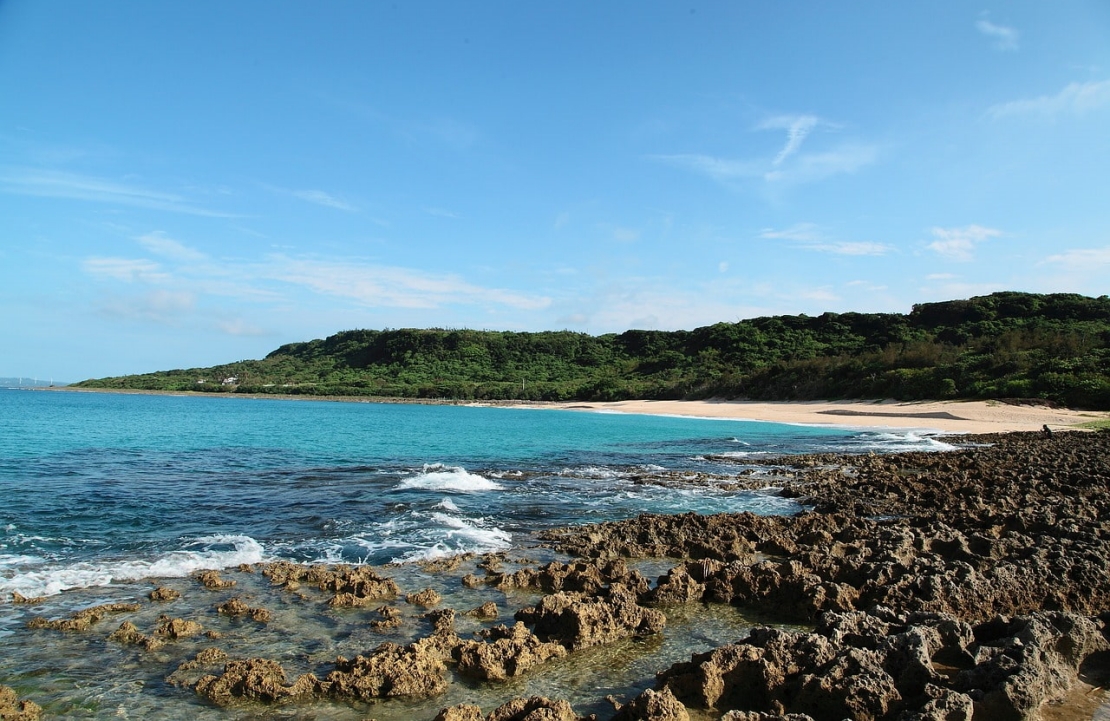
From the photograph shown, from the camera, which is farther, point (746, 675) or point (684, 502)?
point (684, 502)

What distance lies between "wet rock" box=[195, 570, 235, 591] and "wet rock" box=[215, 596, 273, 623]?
1.09 m

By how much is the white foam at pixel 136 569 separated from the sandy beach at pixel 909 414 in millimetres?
42636

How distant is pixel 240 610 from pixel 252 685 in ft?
8.18

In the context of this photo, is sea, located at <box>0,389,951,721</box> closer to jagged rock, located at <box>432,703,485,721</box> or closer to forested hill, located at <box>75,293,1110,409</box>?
jagged rock, located at <box>432,703,485,721</box>

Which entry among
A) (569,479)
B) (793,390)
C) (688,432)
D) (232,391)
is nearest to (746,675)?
(569,479)

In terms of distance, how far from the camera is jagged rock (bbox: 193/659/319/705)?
593 centimetres

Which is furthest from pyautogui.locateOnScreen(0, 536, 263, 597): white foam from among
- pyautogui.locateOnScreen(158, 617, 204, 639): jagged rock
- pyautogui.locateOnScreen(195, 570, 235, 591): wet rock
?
pyautogui.locateOnScreen(158, 617, 204, 639): jagged rock

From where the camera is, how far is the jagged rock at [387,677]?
596cm

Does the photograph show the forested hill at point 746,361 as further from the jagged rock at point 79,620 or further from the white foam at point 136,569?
the jagged rock at point 79,620

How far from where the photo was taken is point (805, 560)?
9.62 m

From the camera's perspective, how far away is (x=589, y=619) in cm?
723

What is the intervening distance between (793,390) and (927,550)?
218ft

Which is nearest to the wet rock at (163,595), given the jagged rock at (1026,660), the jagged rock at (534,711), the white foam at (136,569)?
the white foam at (136,569)

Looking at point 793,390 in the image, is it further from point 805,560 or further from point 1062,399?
point 805,560
